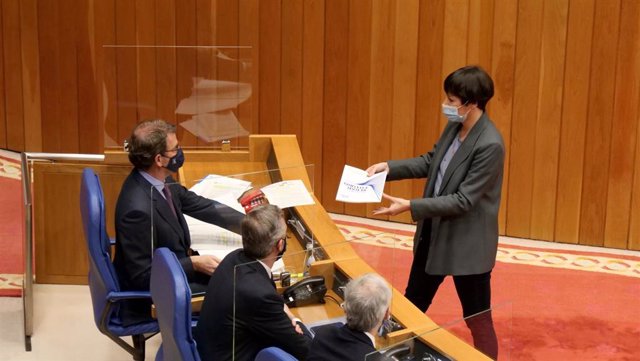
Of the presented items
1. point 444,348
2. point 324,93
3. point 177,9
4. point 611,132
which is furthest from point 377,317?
point 177,9

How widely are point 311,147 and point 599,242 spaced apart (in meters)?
2.13

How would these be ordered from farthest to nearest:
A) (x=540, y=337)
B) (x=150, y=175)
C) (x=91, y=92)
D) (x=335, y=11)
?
(x=91, y=92) < (x=335, y=11) < (x=540, y=337) < (x=150, y=175)

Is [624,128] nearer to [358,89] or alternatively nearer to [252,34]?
[358,89]

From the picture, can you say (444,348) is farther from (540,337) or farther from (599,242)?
(599,242)

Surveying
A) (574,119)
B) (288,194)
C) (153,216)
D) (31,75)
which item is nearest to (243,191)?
(288,194)

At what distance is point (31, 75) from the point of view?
7.01 metres

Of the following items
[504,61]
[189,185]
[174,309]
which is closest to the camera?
[174,309]

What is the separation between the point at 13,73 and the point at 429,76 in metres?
3.20

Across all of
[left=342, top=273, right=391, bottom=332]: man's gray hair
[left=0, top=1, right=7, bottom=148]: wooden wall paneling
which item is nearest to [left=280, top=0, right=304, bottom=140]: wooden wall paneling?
[left=0, top=1, right=7, bottom=148]: wooden wall paneling

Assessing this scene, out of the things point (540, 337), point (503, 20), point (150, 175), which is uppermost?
point (503, 20)

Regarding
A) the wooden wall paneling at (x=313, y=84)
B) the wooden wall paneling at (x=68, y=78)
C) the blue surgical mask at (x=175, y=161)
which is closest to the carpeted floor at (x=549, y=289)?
the wooden wall paneling at (x=313, y=84)

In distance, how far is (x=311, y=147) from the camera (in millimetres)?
6738

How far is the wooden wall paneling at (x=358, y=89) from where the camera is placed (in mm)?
6418

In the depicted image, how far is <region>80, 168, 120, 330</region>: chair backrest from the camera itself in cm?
334
